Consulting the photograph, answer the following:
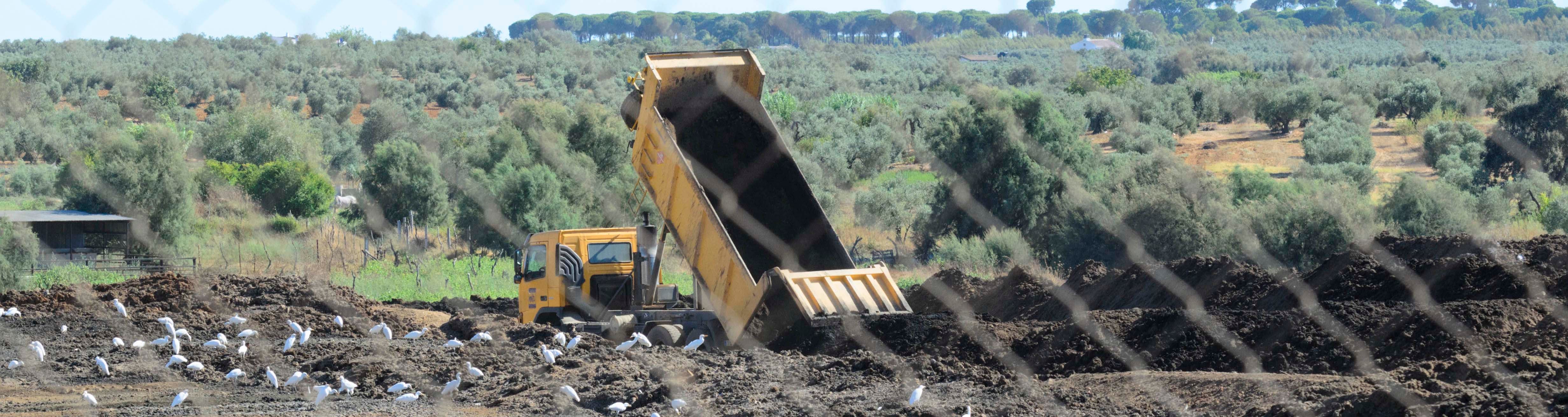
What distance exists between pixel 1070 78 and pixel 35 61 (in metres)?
40.8

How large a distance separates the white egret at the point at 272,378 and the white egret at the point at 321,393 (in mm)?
414

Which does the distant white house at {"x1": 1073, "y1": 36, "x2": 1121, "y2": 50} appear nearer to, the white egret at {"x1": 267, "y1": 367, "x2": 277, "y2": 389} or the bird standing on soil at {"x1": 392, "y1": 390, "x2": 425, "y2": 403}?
the white egret at {"x1": 267, "y1": 367, "x2": 277, "y2": 389}

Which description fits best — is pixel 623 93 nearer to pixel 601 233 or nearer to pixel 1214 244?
pixel 1214 244

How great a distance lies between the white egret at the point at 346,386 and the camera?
247 inches

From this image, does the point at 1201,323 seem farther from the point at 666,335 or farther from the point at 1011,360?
the point at 666,335

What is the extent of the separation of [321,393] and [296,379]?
0.72 m

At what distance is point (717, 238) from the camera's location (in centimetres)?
746

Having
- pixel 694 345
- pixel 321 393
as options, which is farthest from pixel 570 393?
pixel 694 345

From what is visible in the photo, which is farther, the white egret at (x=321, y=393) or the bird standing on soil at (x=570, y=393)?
the white egret at (x=321, y=393)

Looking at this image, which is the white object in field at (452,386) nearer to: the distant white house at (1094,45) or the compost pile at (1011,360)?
the compost pile at (1011,360)

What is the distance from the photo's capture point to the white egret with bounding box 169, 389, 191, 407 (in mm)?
5867

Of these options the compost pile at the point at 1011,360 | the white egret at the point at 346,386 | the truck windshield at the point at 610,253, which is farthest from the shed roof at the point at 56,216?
the white egret at the point at 346,386

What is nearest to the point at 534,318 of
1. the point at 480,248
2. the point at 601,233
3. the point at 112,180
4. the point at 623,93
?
the point at 601,233

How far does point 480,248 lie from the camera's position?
71.6 ft
